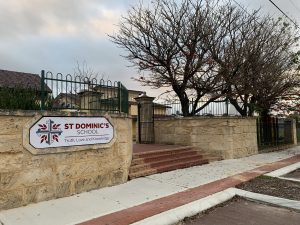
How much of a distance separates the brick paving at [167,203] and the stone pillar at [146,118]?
5.90 metres

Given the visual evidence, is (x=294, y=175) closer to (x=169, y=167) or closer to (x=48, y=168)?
(x=169, y=167)

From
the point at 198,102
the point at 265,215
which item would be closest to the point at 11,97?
the point at 265,215

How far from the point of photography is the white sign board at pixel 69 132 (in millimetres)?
6887

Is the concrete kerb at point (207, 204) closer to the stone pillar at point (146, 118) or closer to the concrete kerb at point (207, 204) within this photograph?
the concrete kerb at point (207, 204)

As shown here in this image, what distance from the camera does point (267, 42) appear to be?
1691 cm

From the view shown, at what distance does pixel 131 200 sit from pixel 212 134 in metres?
7.03

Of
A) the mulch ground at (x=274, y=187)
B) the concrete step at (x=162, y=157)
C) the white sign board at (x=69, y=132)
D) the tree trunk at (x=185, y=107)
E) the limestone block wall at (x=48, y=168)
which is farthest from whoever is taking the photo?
the tree trunk at (x=185, y=107)

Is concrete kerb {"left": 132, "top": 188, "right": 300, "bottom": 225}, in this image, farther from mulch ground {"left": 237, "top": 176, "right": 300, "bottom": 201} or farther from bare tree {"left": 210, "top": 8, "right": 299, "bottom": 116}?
bare tree {"left": 210, "top": 8, "right": 299, "bottom": 116}

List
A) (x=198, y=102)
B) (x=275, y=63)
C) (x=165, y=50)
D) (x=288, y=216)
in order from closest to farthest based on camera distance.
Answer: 1. (x=288, y=216)
2. (x=165, y=50)
3. (x=198, y=102)
4. (x=275, y=63)

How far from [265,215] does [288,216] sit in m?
0.40

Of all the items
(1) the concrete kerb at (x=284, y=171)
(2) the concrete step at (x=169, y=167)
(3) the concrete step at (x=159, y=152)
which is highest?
(3) the concrete step at (x=159, y=152)

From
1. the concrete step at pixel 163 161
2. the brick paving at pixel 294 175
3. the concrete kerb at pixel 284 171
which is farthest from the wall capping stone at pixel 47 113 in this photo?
the brick paving at pixel 294 175

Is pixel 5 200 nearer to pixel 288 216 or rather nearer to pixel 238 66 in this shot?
pixel 288 216

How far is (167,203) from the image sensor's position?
6.74 meters
